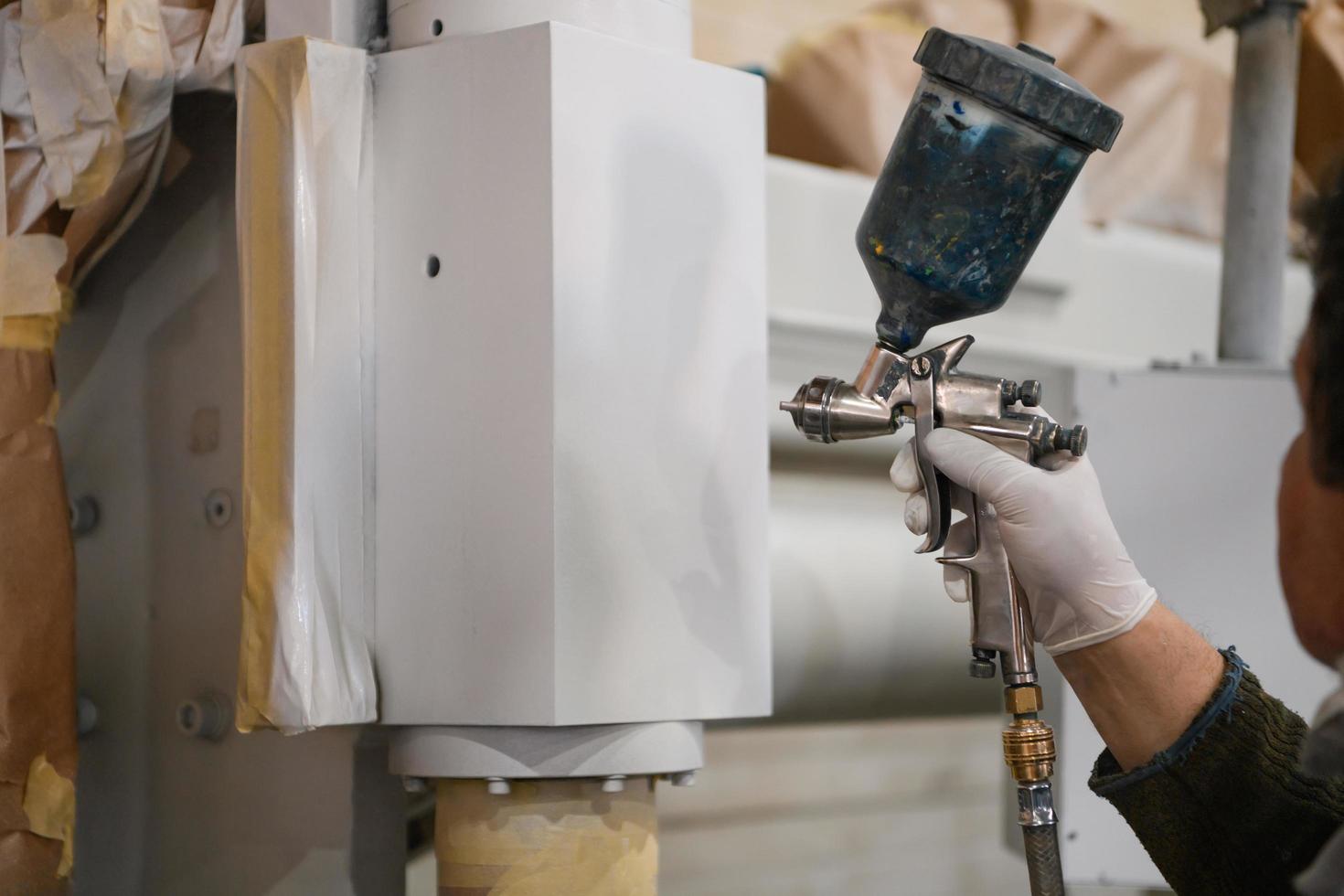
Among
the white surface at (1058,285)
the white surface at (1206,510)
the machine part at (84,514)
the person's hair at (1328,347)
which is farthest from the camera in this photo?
the white surface at (1058,285)

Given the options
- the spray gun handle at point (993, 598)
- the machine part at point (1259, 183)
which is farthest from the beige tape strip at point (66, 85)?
the machine part at point (1259, 183)

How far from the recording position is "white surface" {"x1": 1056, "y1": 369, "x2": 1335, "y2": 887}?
4.09ft

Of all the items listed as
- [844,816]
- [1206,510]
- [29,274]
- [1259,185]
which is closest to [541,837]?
[29,274]

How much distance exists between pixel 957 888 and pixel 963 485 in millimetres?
2113

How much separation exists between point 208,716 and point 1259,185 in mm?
1041

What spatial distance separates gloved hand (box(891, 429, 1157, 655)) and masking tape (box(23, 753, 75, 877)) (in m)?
0.58

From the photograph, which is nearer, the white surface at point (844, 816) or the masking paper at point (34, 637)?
the masking paper at point (34, 637)

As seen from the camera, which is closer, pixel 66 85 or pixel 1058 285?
pixel 66 85

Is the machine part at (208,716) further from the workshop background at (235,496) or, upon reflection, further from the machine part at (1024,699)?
the machine part at (1024,699)

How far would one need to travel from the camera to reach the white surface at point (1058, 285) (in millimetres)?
1642

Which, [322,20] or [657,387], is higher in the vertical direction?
[322,20]

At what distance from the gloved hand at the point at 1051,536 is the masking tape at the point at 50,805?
1.90 feet

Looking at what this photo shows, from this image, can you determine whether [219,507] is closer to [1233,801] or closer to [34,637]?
[34,637]

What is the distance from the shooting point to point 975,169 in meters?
0.75
